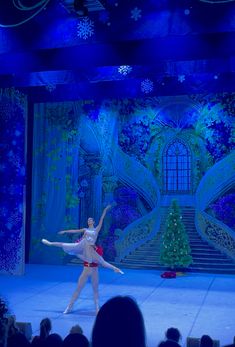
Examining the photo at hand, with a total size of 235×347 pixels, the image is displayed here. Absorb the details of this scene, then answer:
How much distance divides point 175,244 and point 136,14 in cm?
693

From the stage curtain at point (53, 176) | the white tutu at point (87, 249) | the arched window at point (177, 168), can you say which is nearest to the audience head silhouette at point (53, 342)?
A: the white tutu at point (87, 249)

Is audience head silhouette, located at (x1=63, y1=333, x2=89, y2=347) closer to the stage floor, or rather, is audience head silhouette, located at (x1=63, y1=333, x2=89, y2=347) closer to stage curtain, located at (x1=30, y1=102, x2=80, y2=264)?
the stage floor

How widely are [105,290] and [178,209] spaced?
3547 millimetres

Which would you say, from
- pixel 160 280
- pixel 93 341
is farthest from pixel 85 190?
pixel 93 341

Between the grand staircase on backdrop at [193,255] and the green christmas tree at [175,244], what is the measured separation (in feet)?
1.28

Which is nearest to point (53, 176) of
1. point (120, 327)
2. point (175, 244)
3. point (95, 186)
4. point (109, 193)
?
point (95, 186)

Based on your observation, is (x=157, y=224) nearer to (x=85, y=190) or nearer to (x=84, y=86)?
(x=85, y=190)

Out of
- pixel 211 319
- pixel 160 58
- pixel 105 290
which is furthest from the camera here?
pixel 105 290

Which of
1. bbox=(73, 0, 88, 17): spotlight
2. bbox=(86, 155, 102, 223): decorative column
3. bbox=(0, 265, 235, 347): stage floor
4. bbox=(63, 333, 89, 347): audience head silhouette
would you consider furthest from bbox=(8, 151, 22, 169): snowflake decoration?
bbox=(63, 333, 89, 347): audience head silhouette

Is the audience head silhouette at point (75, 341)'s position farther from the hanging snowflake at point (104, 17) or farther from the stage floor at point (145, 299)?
the hanging snowflake at point (104, 17)

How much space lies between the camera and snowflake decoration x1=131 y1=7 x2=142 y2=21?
7.19 meters

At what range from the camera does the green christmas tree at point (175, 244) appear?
40.2ft

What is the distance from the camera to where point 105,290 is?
10.1m

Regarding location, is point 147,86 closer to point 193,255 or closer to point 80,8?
point 193,255
